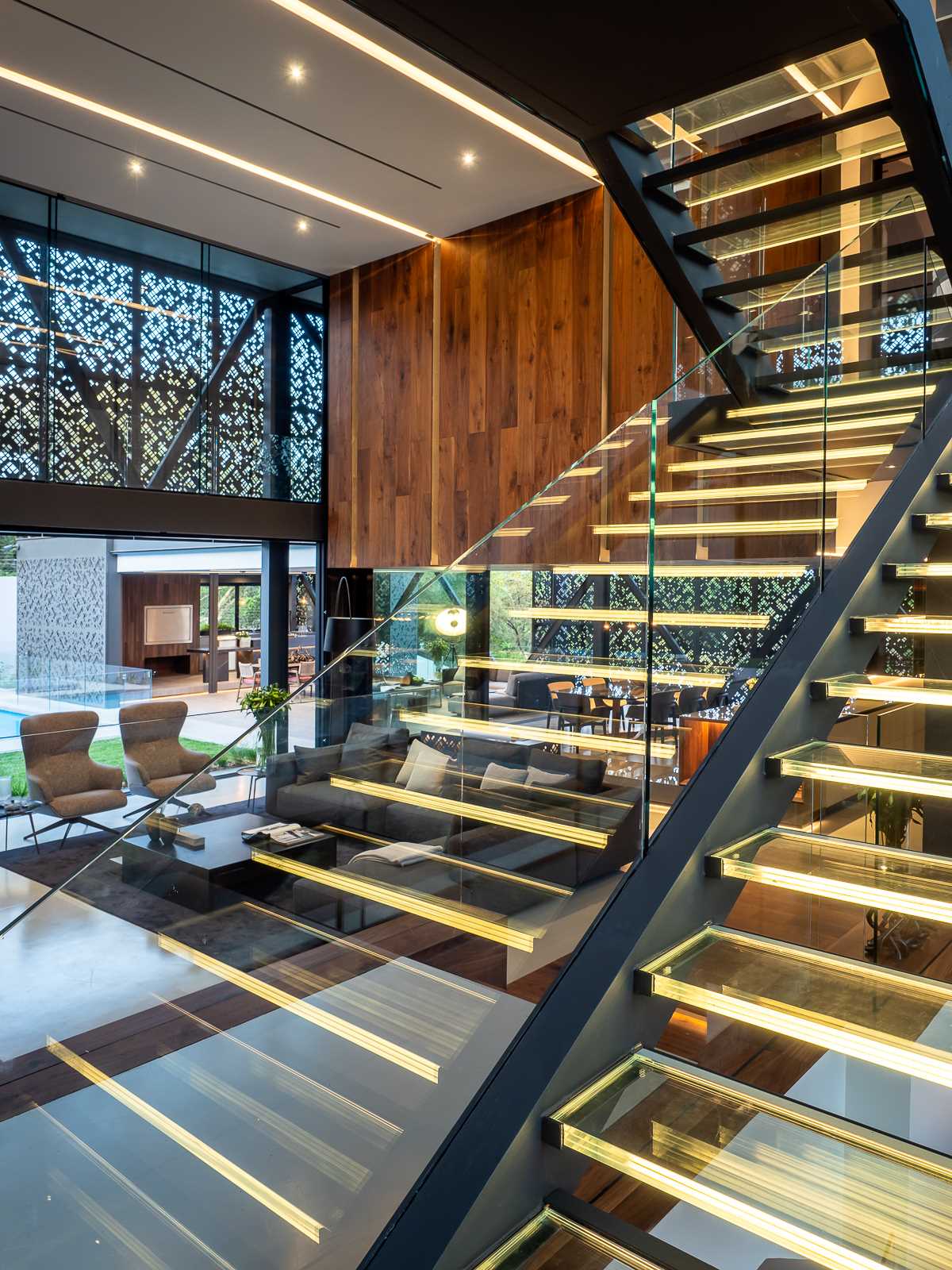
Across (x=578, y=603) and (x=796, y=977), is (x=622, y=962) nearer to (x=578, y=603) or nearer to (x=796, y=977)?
(x=796, y=977)

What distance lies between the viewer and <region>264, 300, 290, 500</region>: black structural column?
8.39 m

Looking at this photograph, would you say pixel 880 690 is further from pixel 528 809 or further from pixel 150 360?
pixel 150 360

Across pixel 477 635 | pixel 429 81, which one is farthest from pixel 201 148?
pixel 477 635

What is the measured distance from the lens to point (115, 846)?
223 centimetres

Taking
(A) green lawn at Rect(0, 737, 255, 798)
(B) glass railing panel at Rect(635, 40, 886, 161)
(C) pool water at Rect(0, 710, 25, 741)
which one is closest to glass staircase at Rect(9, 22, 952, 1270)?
(B) glass railing panel at Rect(635, 40, 886, 161)

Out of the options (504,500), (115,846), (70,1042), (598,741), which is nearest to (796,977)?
(598,741)

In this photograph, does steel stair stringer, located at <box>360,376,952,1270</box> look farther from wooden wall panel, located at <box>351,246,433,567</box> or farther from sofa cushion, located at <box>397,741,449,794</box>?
wooden wall panel, located at <box>351,246,433,567</box>

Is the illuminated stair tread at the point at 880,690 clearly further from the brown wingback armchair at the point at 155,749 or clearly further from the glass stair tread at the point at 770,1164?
the brown wingback armchair at the point at 155,749

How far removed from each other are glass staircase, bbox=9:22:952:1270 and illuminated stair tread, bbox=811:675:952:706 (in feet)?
0.04

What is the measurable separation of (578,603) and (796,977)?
1.44 m

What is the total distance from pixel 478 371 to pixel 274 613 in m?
3.01

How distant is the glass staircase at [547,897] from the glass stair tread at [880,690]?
0.01 meters

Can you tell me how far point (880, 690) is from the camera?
7.55 ft

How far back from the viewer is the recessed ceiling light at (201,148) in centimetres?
541
